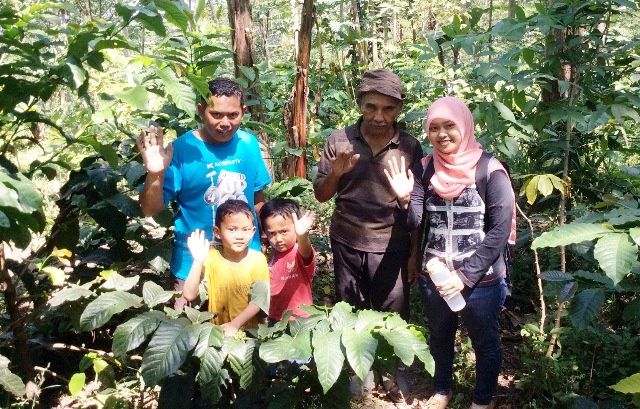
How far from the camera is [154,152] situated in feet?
7.54

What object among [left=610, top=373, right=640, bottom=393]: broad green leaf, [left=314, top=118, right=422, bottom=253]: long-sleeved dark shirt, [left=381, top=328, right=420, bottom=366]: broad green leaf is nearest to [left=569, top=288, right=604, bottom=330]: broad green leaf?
[left=610, top=373, right=640, bottom=393]: broad green leaf

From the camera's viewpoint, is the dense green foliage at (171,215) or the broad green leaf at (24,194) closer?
the broad green leaf at (24,194)

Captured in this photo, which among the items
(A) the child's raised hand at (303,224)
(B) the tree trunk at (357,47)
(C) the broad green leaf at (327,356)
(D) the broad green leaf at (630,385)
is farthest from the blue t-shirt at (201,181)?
(B) the tree trunk at (357,47)

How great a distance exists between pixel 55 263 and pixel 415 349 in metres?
1.84

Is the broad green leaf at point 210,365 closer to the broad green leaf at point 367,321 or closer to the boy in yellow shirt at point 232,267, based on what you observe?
the boy in yellow shirt at point 232,267

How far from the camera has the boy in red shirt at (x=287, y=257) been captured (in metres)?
2.61

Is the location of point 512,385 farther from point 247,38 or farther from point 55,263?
point 247,38

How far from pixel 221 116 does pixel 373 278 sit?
1190mm

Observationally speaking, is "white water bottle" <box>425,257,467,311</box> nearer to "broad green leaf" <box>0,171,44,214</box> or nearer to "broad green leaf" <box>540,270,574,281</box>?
"broad green leaf" <box>540,270,574,281</box>

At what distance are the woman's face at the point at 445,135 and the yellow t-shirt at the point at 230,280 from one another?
39.6 inches

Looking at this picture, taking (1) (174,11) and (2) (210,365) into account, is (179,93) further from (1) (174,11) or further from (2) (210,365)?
(2) (210,365)

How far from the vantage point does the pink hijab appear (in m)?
2.46

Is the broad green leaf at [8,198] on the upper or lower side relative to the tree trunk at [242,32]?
lower

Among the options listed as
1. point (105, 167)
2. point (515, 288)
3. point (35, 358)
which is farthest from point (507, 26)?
point (35, 358)
